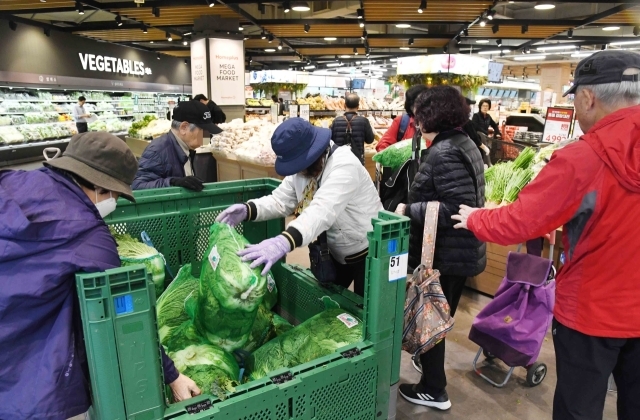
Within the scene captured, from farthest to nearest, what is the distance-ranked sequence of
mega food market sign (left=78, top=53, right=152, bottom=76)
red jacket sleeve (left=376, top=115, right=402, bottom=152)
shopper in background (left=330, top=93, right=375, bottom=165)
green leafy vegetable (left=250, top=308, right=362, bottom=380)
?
1. mega food market sign (left=78, top=53, right=152, bottom=76)
2. shopper in background (left=330, top=93, right=375, bottom=165)
3. red jacket sleeve (left=376, top=115, right=402, bottom=152)
4. green leafy vegetable (left=250, top=308, right=362, bottom=380)

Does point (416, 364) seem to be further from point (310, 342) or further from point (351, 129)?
point (351, 129)

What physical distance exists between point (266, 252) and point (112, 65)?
50.5 ft

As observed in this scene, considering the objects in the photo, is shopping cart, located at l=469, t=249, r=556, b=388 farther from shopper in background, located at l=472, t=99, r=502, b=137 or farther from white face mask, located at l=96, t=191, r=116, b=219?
shopper in background, located at l=472, t=99, r=502, b=137

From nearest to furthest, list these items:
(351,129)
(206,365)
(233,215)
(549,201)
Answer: (549,201) < (206,365) < (233,215) < (351,129)

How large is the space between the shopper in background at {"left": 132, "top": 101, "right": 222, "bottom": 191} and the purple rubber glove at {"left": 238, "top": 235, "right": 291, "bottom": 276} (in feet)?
4.24

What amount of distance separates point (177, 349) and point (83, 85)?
13.7m

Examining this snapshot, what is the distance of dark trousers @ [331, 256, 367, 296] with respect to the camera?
87.8 inches

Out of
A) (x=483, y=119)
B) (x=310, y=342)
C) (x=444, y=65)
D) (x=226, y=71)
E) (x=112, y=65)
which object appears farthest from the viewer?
(x=112, y=65)

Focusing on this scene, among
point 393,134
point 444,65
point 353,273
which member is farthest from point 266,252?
point 444,65

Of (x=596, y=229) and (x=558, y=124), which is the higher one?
(x=558, y=124)

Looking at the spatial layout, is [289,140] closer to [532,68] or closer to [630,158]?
[630,158]

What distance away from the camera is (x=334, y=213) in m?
1.83

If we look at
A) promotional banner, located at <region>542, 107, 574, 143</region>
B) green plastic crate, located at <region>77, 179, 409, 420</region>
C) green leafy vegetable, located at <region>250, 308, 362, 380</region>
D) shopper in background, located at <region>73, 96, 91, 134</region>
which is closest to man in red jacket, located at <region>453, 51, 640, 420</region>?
green plastic crate, located at <region>77, 179, 409, 420</region>

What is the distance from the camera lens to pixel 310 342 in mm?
1731
